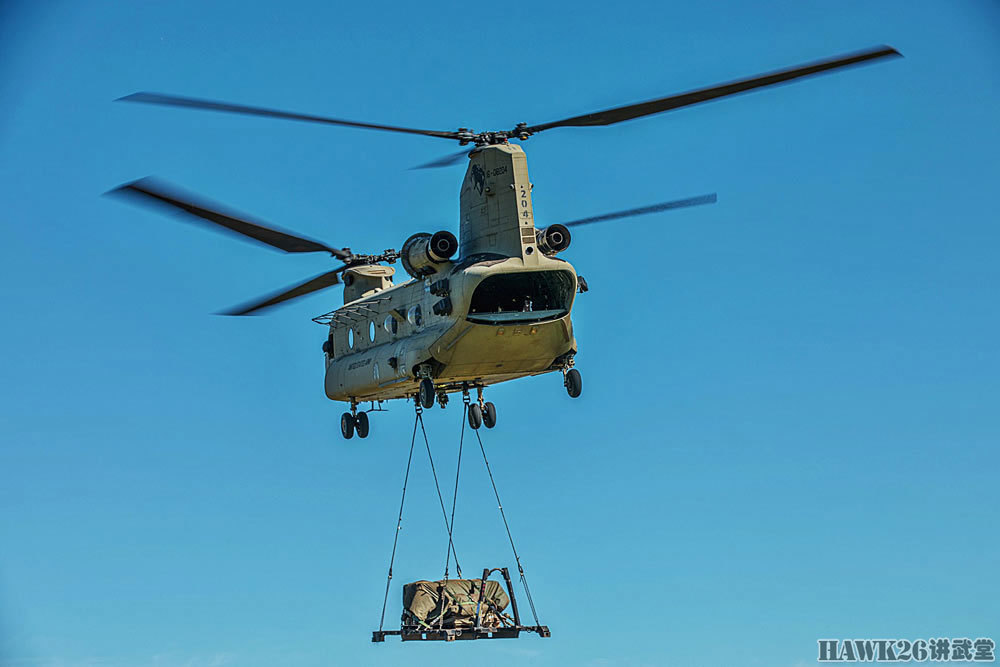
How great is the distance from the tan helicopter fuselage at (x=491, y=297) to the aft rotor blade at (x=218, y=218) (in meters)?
3.73

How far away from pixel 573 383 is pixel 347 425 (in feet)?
28.2

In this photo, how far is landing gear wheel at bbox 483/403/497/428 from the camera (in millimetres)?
34500

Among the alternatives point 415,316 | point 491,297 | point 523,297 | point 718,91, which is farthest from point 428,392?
point 718,91

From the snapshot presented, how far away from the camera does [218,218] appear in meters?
33.2

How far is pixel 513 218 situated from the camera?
31750mm

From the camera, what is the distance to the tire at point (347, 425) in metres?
39.2

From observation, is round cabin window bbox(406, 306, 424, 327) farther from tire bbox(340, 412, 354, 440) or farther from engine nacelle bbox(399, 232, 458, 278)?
tire bbox(340, 412, 354, 440)

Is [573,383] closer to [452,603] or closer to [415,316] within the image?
[415,316]

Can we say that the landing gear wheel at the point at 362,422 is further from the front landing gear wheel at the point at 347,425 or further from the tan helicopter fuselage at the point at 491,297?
the tan helicopter fuselage at the point at 491,297

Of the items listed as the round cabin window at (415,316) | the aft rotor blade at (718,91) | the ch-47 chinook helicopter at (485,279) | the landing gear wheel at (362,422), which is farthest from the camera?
the landing gear wheel at (362,422)

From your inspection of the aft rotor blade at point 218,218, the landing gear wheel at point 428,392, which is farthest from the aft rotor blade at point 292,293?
the landing gear wheel at point 428,392

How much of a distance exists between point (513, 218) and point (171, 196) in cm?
773

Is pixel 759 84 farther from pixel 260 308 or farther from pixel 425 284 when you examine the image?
pixel 260 308

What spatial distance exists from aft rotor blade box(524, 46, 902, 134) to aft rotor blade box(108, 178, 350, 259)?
8.11 meters
